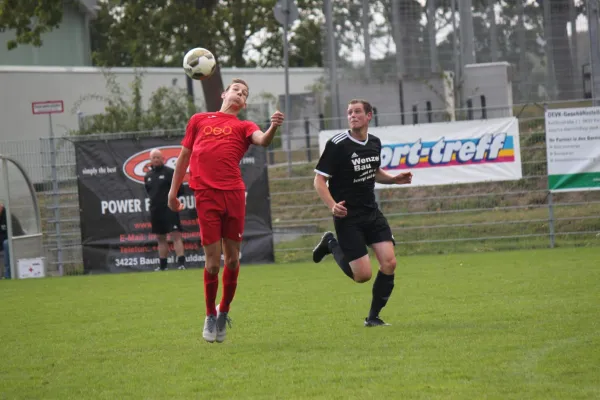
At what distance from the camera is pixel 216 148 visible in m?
8.55

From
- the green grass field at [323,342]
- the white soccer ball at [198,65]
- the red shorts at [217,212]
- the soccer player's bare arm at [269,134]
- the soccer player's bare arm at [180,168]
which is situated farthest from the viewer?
the white soccer ball at [198,65]

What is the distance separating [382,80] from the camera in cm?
2553

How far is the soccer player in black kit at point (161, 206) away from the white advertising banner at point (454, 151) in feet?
9.59

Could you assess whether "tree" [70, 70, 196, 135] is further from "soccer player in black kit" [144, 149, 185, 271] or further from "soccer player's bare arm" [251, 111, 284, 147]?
"soccer player's bare arm" [251, 111, 284, 147]

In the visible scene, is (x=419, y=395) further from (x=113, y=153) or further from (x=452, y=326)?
(x=113, y=153)

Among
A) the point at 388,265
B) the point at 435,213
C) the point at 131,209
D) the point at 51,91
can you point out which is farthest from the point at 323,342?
the point at 51,91

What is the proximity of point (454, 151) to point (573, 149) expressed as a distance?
2107 millimetres

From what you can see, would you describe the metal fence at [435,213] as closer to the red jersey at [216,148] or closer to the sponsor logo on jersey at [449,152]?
the sponsor logo on jersey at [449,152]

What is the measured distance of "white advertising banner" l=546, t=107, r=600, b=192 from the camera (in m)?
18.5

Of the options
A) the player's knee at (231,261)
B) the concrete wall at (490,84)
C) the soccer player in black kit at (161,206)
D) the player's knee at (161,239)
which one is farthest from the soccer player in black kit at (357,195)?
the concrete wall at (490,84)

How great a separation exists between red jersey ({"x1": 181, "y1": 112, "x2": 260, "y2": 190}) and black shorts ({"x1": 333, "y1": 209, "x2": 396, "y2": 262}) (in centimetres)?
121

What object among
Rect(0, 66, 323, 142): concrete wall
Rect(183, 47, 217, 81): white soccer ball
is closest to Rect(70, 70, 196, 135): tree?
Rect(0, 66, 323, 142): concrete wall

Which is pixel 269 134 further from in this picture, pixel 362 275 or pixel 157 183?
pixel 157 183

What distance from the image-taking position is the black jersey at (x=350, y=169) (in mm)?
9320
